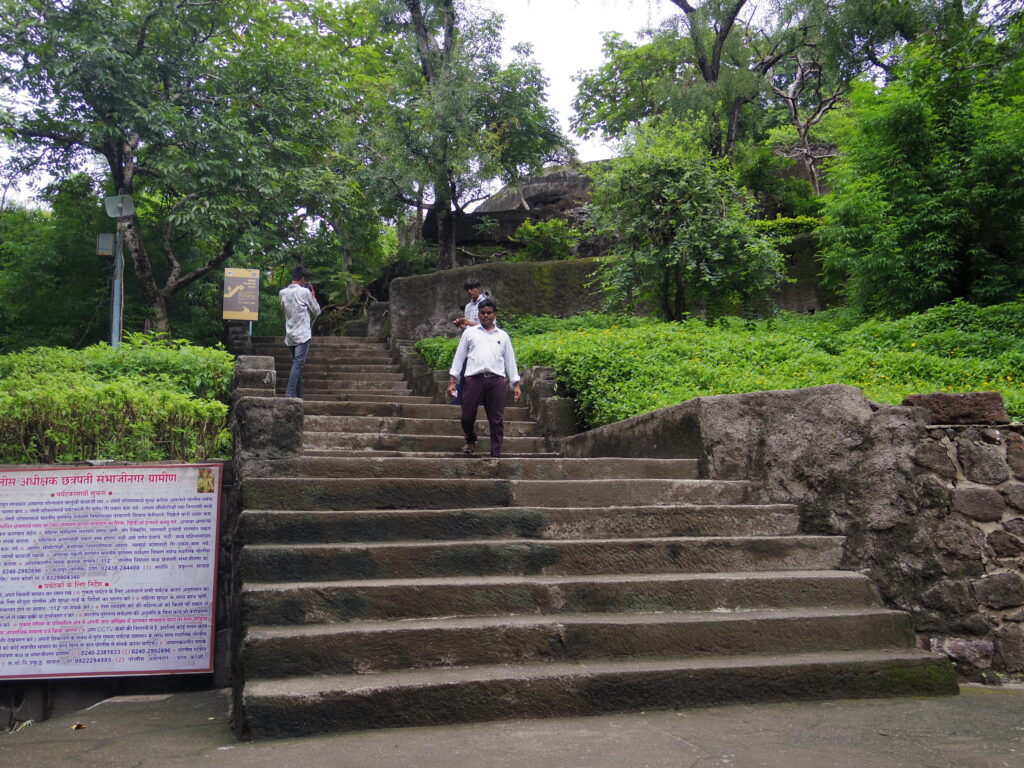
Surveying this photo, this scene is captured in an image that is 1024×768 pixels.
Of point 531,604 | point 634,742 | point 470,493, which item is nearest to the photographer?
point 634,742

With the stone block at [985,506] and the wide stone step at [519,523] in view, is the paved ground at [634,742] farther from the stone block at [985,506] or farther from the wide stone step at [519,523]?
the wide stone step at [519,523]

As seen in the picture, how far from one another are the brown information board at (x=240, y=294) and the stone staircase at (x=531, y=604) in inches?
363

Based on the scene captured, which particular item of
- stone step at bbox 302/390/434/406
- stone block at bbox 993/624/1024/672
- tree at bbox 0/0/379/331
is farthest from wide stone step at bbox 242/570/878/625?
tree at bbox 0/0/379/331

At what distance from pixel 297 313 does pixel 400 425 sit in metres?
1.80

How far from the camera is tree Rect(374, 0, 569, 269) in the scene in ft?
53.7

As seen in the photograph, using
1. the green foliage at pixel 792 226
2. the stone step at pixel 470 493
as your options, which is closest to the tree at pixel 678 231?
the green foliage at pixel 792 226

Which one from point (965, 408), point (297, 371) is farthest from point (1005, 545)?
point (297, 371)

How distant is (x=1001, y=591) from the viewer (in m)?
4.27

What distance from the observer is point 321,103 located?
14586mm

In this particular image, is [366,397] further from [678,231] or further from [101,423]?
[678,231]

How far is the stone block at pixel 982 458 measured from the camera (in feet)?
14.5

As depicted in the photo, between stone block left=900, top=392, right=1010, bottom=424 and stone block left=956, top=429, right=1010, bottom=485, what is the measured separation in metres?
0.09

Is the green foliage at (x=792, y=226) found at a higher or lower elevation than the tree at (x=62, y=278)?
higher

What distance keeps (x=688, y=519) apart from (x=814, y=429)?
1006 mm
